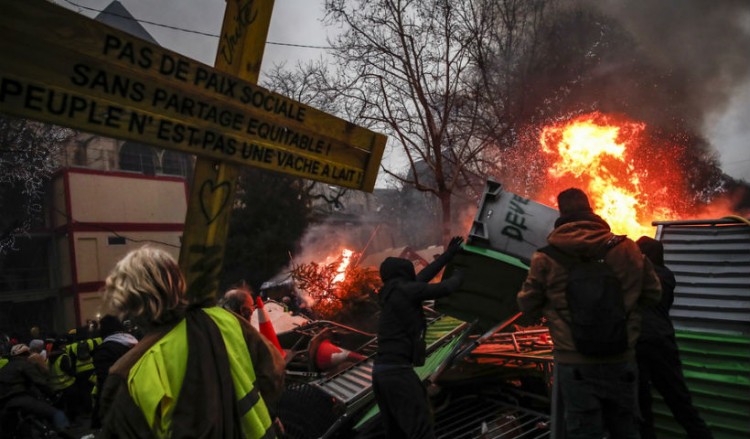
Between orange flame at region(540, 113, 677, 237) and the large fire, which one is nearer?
orange flame at region(540, 113, 677, 237)

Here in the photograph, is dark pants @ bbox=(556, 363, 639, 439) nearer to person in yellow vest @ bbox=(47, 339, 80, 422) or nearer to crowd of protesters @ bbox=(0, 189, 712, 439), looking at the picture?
crowd of protesters @ bbox=(0, 189, 712, 439)

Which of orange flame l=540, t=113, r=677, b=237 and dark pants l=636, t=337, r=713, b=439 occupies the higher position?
orange flame l=540, t=113, r=677, b=237

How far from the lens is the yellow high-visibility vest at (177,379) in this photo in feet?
5.58

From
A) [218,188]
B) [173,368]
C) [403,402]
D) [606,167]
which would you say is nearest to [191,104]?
[218,188]

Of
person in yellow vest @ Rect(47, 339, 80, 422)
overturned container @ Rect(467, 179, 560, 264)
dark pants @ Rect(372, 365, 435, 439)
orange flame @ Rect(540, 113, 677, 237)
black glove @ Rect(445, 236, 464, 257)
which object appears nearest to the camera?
dark pants @ Rect(372, 365, 435, 439)

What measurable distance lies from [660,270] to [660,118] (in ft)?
42.6

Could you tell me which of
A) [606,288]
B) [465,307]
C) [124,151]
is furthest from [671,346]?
[124,151]

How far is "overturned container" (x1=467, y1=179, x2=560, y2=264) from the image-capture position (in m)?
4.54

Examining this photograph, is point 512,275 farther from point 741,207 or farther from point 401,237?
point 401,237

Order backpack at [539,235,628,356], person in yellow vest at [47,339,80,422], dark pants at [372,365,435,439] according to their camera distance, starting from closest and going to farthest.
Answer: backpack at [539,235,628,356], dark pants at [372,365,435,439], person in yellow vest at [47,339,80,422]

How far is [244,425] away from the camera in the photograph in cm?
191

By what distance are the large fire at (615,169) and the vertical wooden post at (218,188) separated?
9564 millimetres

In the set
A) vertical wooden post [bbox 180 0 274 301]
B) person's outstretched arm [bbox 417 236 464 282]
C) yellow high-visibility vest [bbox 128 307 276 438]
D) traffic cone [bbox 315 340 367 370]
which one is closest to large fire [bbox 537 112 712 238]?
traffic cone [bbox 315 340 367 370]

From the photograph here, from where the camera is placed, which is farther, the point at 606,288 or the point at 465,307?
the point at 465,307
